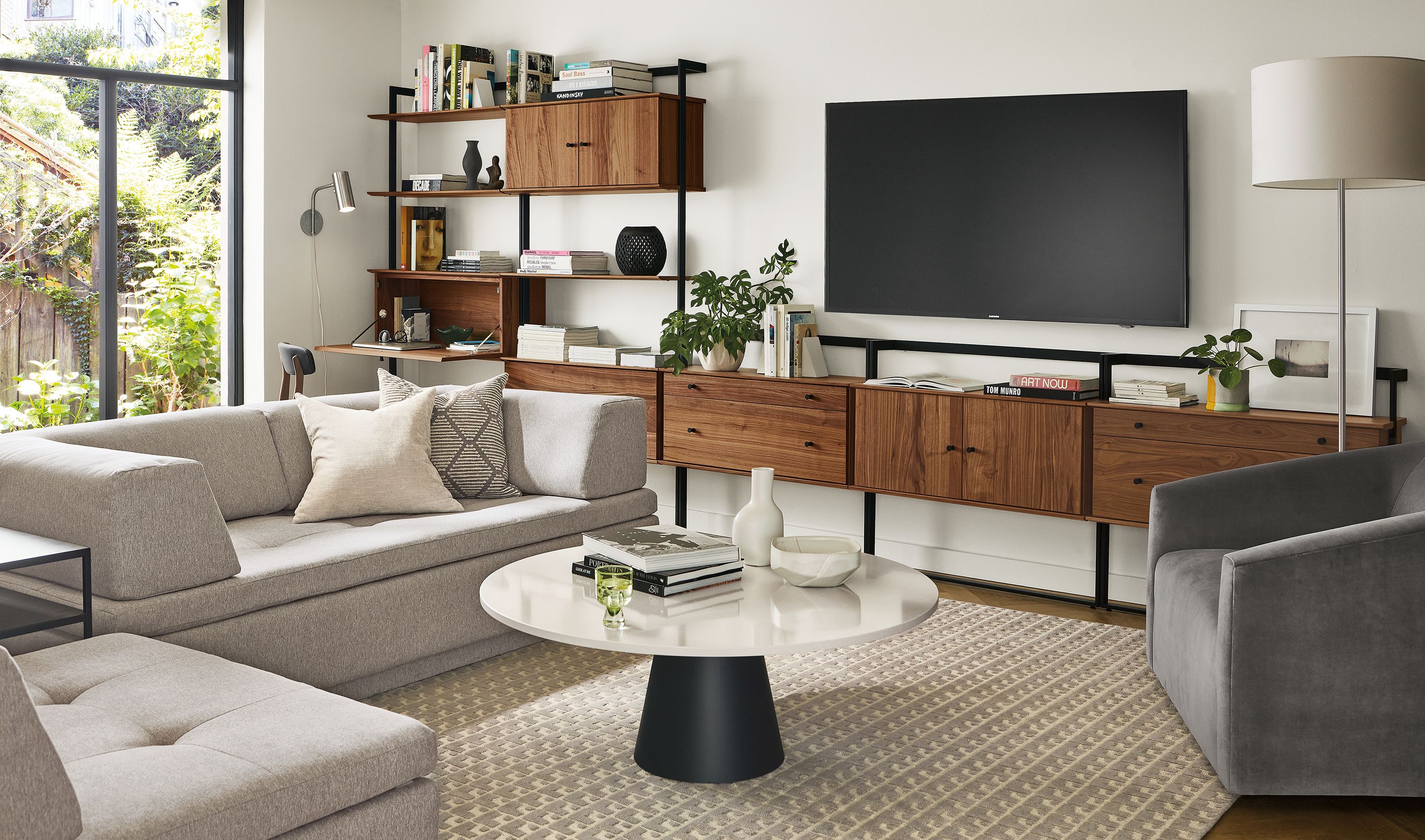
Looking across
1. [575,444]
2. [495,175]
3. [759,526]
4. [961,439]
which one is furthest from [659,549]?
[495,175]

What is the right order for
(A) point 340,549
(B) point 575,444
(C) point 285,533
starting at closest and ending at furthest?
(A) point 340,549
(C) point 285,533
(B) point 575,444

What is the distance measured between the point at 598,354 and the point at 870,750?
266 centimetres

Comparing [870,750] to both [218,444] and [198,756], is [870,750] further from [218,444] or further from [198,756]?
[218,444]

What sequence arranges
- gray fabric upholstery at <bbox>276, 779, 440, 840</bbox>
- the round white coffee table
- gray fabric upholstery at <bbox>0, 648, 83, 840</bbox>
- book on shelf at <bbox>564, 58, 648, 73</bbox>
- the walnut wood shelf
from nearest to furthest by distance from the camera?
1. gray fabric upholstery at <bbox>0, 648, 83, 840</bbox>
2. gray fabric upholstery at <bbox>276, 779, 440, 840</bbox>
3. the round white coffee table
4. book on shelf at <bbox>564, 58, 648, 73</bbox>
5. the walnut wood shelf

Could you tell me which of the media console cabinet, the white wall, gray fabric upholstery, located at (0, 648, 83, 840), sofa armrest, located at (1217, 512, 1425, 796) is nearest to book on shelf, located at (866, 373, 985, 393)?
the media console cabinet

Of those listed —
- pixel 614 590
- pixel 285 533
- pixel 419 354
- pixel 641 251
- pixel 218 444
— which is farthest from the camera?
pixel 419 354

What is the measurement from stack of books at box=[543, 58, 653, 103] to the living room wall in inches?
6.1

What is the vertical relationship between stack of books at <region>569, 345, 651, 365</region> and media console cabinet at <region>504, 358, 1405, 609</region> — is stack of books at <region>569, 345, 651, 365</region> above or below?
above

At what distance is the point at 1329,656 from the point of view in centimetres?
256

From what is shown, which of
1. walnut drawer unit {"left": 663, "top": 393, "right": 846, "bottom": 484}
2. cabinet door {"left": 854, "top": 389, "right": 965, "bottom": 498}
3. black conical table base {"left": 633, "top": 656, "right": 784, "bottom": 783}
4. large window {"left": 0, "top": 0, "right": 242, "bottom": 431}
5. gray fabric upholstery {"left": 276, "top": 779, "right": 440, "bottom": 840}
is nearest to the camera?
gray fabric upholstery {"left": 276, "top": 779, "right": 440, "bottom": 840}

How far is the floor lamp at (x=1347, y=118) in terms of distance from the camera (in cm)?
324

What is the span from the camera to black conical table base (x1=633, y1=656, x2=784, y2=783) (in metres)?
2.70

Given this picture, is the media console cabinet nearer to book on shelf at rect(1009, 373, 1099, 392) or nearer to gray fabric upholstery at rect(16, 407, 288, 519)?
book on shelf at rect(1009, 373, 1099, 392)

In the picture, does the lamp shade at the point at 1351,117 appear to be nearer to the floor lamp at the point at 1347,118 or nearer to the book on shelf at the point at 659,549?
the floor lamp at the point at 1347,118
